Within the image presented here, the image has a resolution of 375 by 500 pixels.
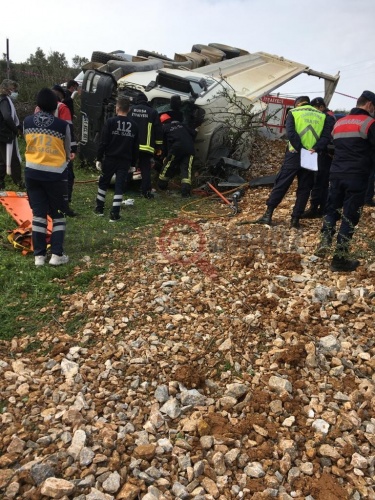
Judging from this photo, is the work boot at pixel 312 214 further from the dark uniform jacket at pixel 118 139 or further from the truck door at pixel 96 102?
the truck door at pixel 96 102

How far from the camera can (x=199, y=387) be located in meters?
2.68

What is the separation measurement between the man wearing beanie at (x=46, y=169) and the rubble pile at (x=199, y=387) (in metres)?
0.56

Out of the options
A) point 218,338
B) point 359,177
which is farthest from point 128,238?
point 359,177

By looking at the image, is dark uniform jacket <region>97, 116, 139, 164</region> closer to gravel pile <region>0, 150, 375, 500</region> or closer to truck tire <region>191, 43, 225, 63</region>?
gravel pile <region>0, 150, 375, 500</region>

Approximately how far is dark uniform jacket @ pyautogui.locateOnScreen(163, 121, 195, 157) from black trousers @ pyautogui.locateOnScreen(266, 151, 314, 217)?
2158 millimetres

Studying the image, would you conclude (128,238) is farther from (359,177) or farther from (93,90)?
(93,90)

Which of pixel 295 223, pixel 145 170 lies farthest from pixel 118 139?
pixel 295 223

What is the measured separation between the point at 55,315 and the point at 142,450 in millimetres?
1545

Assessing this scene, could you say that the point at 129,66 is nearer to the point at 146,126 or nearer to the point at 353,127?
the point at 146,126

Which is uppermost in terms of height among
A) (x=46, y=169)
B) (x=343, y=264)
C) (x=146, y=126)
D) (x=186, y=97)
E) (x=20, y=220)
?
(x=186, y=97)

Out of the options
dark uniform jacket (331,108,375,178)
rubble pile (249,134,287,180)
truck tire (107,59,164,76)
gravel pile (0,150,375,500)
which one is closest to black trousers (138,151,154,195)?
rubble pile (249,134,287,180)

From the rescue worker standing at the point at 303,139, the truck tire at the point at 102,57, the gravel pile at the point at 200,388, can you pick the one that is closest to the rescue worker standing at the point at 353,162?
the gravel pile at the point at 200,388

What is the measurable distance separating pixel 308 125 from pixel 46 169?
9.45 feet

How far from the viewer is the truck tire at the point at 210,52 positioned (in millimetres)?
11805
